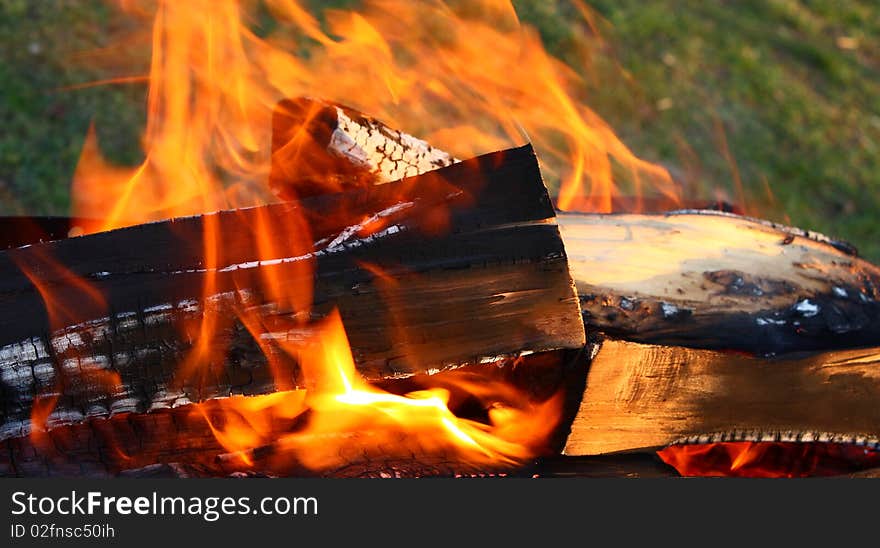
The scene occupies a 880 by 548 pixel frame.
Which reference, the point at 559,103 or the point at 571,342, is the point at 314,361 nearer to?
the point at 571,342

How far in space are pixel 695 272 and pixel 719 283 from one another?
70 millimetres

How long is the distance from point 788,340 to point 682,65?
3448 mm

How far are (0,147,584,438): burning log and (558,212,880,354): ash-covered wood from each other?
12.4 inches

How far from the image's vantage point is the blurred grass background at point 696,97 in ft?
13.7

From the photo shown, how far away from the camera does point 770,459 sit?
2164 millimetres

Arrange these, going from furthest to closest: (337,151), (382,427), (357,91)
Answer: (357,91), (337,151), (382,427)

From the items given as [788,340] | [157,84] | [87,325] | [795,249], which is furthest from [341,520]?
[157,84]

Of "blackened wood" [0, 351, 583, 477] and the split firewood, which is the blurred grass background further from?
"blackened wood" [0, 351, 583, 477]

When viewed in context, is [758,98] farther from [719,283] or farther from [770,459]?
[770,459]

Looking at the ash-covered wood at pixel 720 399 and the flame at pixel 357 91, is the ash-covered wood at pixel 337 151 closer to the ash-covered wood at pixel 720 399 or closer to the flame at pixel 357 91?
the flame at pixel 357 91

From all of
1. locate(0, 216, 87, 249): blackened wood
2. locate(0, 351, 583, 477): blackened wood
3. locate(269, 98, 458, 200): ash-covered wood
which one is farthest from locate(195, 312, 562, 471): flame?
locate(0, 216, 87, 249): blackened wood

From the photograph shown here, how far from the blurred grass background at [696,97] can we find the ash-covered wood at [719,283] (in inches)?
82.9

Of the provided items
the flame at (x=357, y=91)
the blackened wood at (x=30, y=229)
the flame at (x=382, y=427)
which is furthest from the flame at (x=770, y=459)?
the blackened wood at (x=30, y=229)

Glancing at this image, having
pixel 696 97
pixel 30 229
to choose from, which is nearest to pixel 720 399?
pixel 30 229
